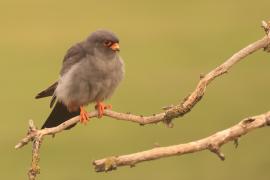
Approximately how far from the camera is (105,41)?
5.87 m

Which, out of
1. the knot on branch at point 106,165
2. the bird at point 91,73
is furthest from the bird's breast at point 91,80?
the knot on branch at point 106,165

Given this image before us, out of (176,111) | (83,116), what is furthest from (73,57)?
(176,111)

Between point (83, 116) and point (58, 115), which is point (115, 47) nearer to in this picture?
point (83, 116)

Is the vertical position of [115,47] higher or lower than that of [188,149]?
higher

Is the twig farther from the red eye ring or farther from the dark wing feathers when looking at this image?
the dark wing feathers

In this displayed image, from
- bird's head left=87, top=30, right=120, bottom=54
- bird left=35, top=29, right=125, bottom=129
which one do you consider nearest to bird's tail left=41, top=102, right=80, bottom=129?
bird left=35, top=29, right=125, bottom=129

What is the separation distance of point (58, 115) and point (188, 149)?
2.01 metres

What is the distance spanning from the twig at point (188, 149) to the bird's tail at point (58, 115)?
192 cm

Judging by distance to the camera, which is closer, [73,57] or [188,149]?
[188,149]

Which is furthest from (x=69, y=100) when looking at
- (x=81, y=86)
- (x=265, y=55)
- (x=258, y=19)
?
(x=258, y=19)

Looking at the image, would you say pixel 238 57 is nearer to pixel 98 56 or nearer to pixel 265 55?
pixel 98 56

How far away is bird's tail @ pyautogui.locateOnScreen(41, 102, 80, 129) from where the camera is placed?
20.3 ft

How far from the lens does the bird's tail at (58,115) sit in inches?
244

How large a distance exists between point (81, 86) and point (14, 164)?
3723 millimetres
